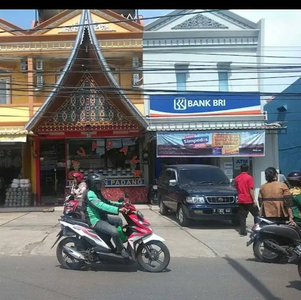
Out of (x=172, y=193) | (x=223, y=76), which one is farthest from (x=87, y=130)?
(x=223, y=76)

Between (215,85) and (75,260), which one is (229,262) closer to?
(75,260)

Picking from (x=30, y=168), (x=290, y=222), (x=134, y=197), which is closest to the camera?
(x=290, y=222)

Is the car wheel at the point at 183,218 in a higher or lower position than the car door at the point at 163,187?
lower

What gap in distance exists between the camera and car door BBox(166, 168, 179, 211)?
39.9ft

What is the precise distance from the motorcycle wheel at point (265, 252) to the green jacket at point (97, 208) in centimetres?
270

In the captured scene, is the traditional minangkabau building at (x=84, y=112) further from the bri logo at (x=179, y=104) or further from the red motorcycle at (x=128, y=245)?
the red motorcycle at (x=128, y=245)

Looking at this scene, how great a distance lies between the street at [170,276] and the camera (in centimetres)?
552

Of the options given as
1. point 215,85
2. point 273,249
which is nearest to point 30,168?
point 215,85

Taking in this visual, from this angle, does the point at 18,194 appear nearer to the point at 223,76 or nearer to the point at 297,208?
the point at 223,76

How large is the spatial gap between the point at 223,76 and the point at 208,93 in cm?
192

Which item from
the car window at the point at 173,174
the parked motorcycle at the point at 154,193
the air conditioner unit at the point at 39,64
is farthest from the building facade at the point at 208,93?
the air conditioner unit at the point at 39,64

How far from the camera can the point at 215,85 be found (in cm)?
1912

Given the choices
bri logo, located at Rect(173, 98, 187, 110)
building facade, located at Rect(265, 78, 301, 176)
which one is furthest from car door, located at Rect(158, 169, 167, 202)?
building facade, located at Rect(265, 78, 301, 176)
